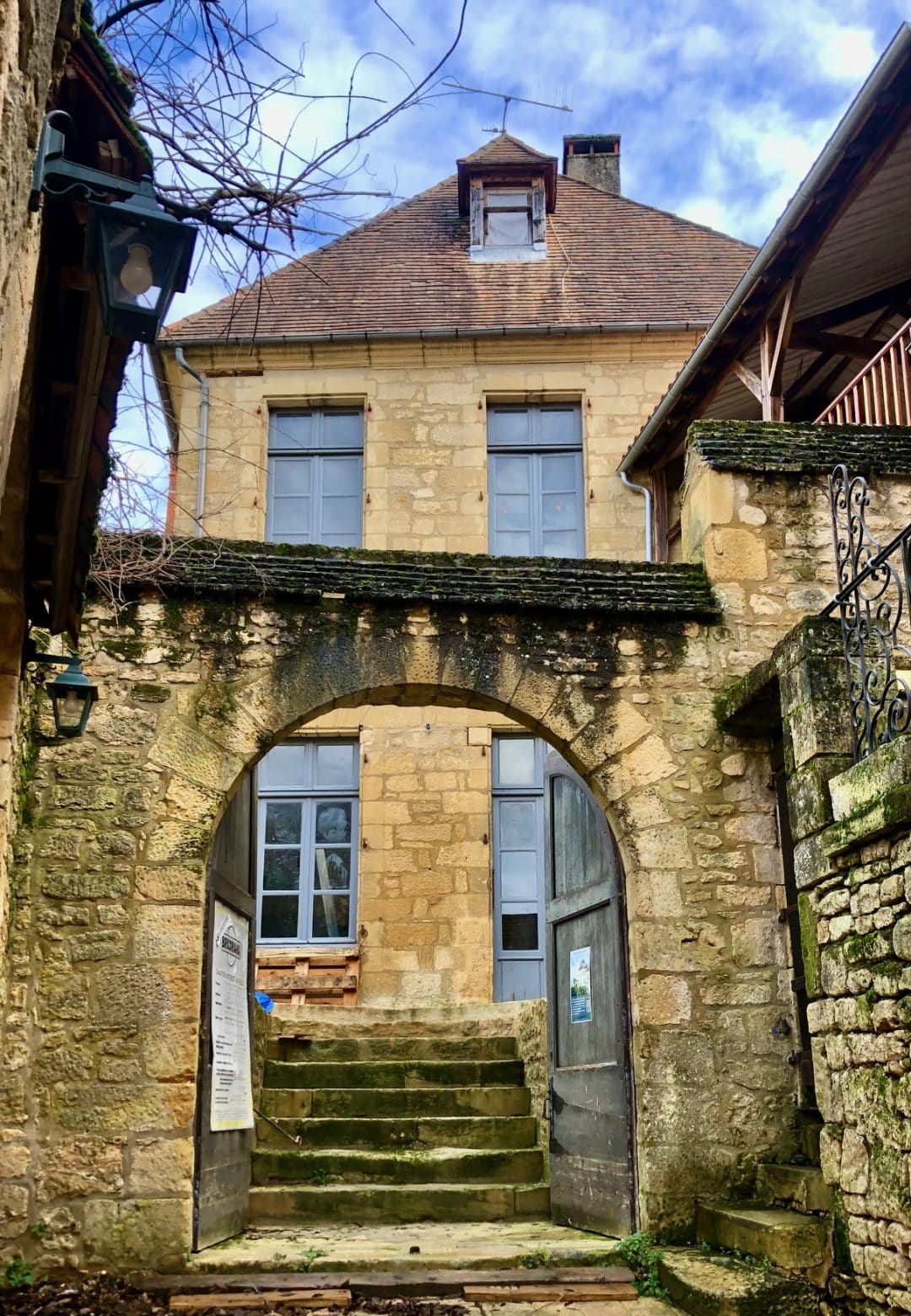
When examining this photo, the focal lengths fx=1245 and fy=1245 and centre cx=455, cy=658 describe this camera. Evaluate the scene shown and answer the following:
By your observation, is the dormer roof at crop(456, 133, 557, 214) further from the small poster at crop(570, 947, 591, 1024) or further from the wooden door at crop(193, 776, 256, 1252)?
the small poster at crop(570, 947, 591, 1024)

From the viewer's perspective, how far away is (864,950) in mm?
4102

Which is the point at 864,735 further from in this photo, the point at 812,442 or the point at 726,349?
the point at 726,349

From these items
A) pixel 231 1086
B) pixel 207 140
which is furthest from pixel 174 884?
pixel 207 140

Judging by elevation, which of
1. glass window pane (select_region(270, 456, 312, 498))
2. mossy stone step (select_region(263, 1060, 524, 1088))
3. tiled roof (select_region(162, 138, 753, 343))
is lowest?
mossy stone step (select_region(263, 1060, 524, 1088))

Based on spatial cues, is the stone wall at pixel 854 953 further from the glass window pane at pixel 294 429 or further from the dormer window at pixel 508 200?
the dormer window at pixel 508 200

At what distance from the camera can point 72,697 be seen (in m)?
4.53

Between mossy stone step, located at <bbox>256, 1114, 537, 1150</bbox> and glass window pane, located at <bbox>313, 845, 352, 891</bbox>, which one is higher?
glass window pane, located at <bbox>313, 845, 352, 891</bbox>

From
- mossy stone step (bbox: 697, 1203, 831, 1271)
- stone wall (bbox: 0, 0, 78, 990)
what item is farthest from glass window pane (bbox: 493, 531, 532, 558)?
stone wall (bbox: 0, 0, 78, 990)

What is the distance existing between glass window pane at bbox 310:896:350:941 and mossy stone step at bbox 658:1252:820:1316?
5090 mm

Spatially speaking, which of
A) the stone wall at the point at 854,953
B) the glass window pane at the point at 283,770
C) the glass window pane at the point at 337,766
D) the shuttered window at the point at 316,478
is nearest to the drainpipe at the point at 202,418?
the shuttered window at the point at 316,478

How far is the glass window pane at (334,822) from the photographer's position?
9.59m

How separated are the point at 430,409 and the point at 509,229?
7.98ft

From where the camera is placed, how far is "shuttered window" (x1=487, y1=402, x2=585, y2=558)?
33.5ft

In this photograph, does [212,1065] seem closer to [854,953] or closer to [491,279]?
[854,953]
